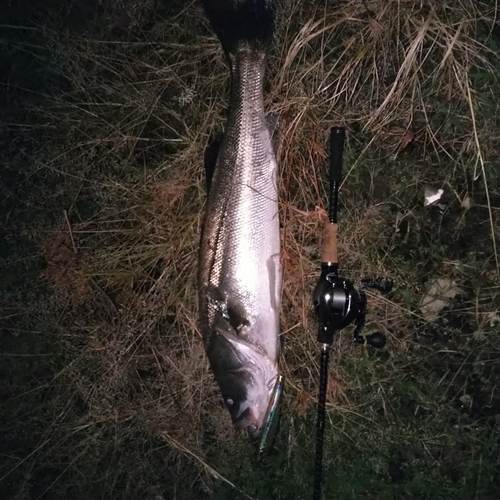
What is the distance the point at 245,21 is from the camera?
2.69m

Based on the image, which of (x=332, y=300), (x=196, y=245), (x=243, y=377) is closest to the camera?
(x=332, y=300)

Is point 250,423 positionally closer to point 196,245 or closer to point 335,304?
point 335,304

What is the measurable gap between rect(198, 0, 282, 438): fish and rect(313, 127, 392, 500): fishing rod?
21 cm

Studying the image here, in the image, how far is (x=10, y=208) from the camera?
126 inches

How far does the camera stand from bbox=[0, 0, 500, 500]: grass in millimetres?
2832

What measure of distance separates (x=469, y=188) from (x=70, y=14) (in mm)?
2077

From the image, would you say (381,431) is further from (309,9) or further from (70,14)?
(70,14)

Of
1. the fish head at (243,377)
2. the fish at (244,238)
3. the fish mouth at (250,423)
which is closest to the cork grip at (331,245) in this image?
the fish at (244,238)

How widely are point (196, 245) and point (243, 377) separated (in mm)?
688

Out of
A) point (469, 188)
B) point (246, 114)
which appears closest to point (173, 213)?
point (246, 114)

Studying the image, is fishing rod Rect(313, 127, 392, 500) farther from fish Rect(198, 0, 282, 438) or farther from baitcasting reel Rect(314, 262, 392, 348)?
fish Rect(198, 0, 282, 438)

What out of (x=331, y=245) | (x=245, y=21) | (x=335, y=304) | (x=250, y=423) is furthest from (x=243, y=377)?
(x=245, y=21)

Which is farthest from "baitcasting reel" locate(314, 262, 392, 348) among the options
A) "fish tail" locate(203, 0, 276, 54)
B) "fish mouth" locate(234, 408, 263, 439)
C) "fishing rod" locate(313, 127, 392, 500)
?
"fish tail" locate(203, 0, 276, 54)

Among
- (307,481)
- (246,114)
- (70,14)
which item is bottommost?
(307,481)
